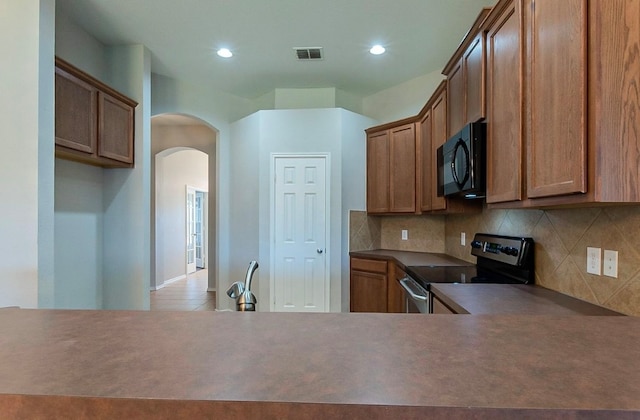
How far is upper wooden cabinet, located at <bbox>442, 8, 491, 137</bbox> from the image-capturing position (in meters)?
1.93

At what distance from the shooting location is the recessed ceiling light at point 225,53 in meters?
3.36

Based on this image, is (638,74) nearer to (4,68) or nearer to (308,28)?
(308,28)

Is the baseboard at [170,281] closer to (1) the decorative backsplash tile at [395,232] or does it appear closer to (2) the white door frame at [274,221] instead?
(2) the white door frame at [274,221]

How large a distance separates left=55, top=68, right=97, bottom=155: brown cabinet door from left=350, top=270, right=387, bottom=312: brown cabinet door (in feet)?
9.58

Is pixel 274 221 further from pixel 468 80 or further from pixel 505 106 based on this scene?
pixel 505 106

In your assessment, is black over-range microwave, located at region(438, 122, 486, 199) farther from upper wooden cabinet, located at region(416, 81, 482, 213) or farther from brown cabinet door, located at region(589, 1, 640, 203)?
brown cabinet door, located at region(589, 1, 640, 203)

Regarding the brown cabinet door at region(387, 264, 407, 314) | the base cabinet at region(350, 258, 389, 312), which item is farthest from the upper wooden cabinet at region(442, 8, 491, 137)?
the base cabinet at region(350, 258, 389, 312)

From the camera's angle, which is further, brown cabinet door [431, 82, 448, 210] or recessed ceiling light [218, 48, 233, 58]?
recessed ceiling light [218, 48, 233, 58]

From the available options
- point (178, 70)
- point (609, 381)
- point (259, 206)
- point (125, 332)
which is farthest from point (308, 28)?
point (609, 381)

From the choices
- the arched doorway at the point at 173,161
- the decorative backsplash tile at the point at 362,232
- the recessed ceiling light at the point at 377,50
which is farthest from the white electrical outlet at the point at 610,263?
the arched doorway at the point at 173,161

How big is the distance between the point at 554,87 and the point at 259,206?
129 inches

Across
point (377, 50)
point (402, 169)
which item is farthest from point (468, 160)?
point (377, 50)

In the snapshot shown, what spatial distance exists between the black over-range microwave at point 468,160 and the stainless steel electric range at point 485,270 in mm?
420

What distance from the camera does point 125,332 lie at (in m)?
0.69
